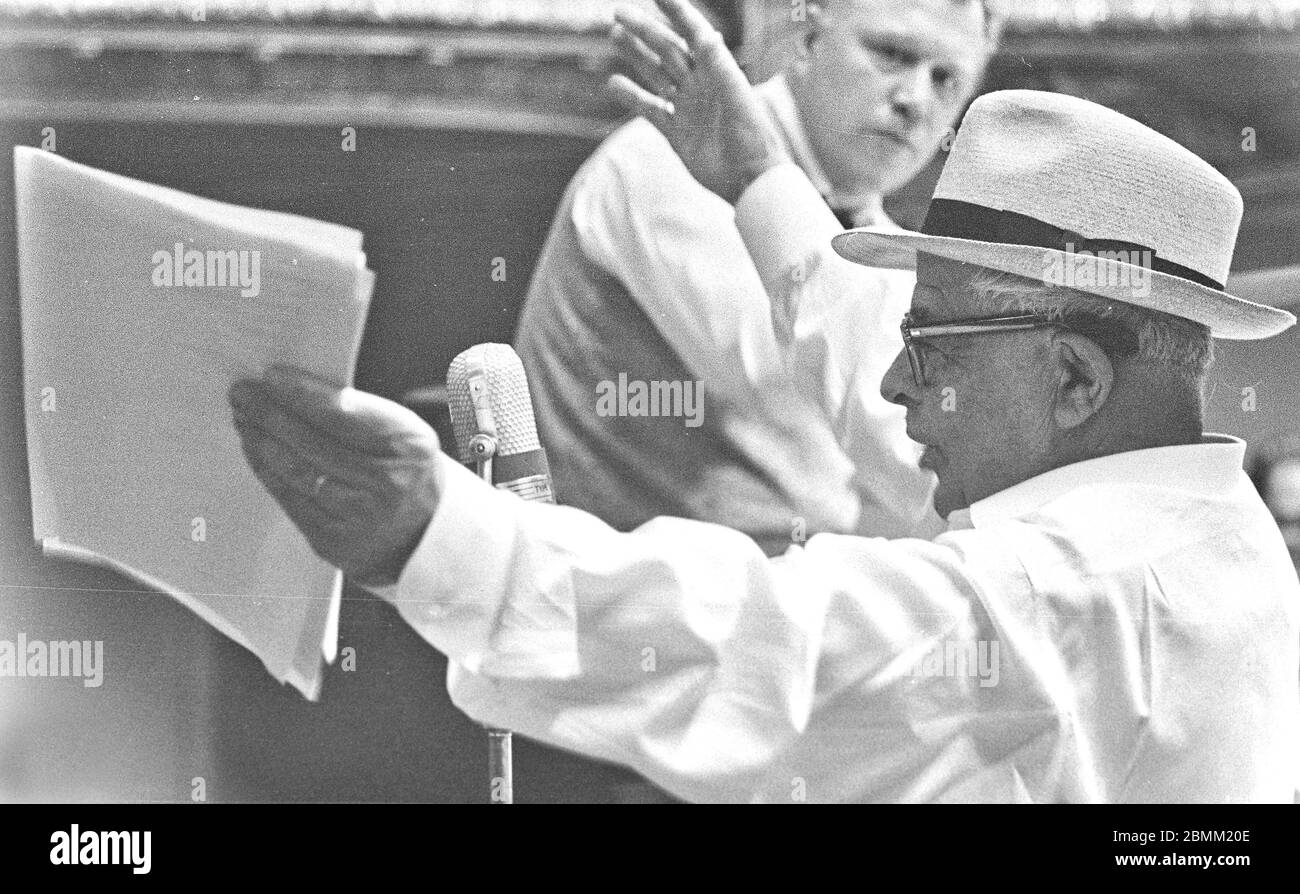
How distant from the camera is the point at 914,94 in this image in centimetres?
284

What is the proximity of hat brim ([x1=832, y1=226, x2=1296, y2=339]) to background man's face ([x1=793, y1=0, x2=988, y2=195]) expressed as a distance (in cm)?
17

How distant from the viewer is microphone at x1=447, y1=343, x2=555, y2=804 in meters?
2.70

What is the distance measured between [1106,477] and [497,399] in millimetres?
1058

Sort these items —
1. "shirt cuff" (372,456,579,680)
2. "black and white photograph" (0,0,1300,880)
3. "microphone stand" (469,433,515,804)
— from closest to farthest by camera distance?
"shirt cuff" (372,456,579,680) → "black and white photograph" (0,0,1300,880) → "microphone stand" (469,433,515,804)

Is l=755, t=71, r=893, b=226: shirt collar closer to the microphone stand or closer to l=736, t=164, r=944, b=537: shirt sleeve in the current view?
l=736, t=164, r=944, b=537: shirt sleeve

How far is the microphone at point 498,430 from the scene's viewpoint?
2703mm

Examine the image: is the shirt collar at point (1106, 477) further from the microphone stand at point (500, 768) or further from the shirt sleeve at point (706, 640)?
the microphone stand at point (500, 768)

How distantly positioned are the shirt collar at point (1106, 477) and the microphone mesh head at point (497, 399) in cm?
79

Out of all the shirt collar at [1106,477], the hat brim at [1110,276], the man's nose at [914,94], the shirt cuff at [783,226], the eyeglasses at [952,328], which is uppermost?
the man's nose at [914,94]

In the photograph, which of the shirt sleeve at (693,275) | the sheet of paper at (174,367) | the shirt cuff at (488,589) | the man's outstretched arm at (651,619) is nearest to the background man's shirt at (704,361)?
the shirt sleeve at (693,275)

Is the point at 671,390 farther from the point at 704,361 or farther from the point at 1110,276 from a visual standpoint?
the point at 1110,276

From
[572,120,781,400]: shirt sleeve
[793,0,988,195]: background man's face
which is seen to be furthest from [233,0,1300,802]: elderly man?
[572,120,781,400]: shirt sleeve

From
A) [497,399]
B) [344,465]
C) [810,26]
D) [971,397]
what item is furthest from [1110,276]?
[344,465]
